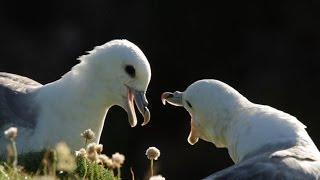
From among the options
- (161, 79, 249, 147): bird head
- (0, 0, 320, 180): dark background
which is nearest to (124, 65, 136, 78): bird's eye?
(161, 79, 249, 147): bird head

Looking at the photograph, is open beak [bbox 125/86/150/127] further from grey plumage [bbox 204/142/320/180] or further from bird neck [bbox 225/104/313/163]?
grey plumage [bbox 204/142/320/180]

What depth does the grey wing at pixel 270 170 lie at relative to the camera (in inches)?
252

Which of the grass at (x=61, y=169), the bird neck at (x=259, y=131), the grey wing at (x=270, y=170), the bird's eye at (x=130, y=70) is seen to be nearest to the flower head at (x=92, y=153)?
the grass at (x=61, y=169)

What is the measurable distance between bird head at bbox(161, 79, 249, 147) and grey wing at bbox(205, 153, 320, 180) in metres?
1.01

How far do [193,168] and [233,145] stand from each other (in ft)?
22.6

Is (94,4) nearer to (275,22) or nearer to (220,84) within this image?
(275,22)

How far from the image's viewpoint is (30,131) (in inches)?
305

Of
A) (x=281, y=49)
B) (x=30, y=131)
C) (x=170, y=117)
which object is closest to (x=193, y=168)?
(x=170, y=117)

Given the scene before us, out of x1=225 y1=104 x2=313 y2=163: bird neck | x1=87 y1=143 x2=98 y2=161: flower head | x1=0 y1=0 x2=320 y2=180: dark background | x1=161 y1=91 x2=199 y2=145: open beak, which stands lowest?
x1=0 y1=0 x2=320 y2=180: dark background

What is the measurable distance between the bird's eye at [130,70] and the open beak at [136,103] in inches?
3.8

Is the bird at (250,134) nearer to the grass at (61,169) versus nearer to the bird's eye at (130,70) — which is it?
the bird's eye at (130,70)

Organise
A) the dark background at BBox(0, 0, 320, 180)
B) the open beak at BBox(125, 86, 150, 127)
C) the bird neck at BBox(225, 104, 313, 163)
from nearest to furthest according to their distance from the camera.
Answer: the bird neck at BBox(225, 104, 313, 163) < the open beak at BBox(125, 86, 150, 127) < the dark background at BBox(0, 0, 320, 180)

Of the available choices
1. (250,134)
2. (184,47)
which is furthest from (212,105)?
(184,47)

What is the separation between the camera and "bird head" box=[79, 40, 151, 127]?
8.02m
